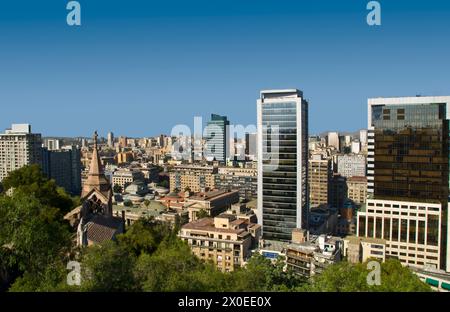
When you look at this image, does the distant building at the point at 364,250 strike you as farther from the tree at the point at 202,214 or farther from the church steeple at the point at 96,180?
the church steeple at the point at 96,180

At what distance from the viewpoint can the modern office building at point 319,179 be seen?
48844mm

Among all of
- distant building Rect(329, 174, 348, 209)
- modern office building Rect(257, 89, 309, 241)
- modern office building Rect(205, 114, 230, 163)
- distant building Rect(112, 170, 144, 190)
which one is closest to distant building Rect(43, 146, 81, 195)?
distant building Rect(112, 170, 144, 190)

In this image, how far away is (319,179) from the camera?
49188 mm

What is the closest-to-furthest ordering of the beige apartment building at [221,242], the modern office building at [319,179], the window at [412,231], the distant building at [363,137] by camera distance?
1. the beige apartment building at [221,242]
2. the window at [412,231]
3. the modern office building at [319,179]
4. the distant building at [363,137]

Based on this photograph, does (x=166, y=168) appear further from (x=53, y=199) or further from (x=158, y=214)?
(x=53, y=199)

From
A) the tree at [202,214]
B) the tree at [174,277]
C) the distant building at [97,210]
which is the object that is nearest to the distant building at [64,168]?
the tree at [202,214]

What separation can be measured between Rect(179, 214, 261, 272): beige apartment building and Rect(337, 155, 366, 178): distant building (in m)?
46.0

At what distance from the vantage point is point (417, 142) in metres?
30.1

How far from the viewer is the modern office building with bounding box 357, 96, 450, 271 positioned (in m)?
28.9

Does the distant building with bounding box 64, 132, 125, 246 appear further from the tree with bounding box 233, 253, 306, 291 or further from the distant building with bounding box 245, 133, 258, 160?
the distant building with bounding box 245, 133, 258, 160

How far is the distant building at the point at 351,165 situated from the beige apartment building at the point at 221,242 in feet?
151
